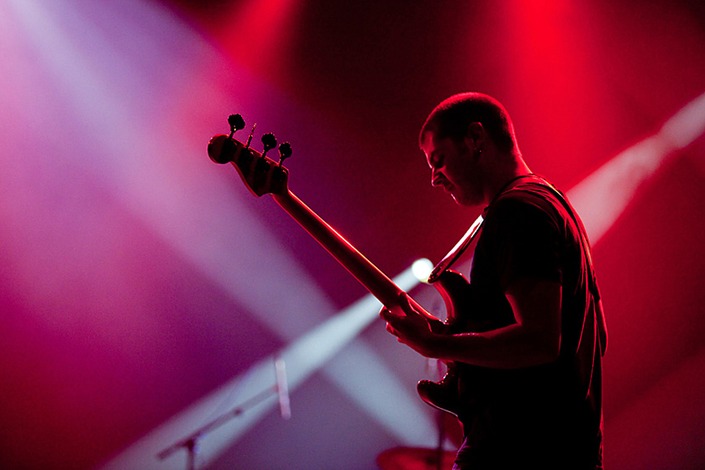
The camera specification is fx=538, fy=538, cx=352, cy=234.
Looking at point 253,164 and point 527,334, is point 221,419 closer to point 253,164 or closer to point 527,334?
point 253,164

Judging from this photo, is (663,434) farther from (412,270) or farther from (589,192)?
(412,270)

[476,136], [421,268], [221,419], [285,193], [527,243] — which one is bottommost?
[527,243]

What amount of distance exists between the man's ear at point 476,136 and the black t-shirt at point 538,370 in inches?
11.8

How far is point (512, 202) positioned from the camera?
137 centimetres

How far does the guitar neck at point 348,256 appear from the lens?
203 centimetres

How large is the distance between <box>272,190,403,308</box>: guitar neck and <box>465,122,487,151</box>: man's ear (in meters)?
0.60

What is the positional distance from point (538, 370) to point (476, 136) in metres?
0.76

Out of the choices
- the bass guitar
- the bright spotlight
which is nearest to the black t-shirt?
the bass guitar

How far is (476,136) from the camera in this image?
1719mm

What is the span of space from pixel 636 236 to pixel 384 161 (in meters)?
2.34

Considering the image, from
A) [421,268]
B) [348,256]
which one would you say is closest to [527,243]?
[348,256]

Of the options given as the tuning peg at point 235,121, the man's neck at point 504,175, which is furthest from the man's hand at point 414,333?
→ the tuning peg at point 235,121

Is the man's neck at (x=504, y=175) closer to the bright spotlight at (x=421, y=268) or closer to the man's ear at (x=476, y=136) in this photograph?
the man's ear at (x=476, y=136)

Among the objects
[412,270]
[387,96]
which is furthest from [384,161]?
[412,270]
